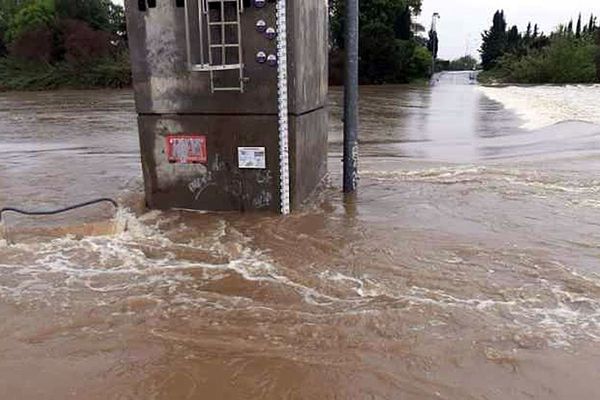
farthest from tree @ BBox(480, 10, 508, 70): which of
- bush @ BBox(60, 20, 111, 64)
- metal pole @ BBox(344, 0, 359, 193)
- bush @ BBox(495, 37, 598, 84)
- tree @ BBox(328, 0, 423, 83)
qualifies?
metal pole @ BBox(344, 0, 359, 193)

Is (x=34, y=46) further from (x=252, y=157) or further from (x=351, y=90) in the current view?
(x=252, y=157)

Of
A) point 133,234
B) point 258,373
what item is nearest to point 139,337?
point 258,373

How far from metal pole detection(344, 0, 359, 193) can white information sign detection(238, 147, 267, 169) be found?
176 cm

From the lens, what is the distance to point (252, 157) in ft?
24.6

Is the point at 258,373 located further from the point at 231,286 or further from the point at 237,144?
the point at 237,144

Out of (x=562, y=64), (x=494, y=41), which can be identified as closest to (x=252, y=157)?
(x=562, y=64)

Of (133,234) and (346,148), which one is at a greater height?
(346,148)

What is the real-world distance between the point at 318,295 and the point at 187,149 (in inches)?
131

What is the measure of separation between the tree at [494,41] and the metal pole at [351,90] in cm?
7716

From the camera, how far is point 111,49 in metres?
56.0

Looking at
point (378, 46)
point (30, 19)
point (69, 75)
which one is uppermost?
point (30, 19)

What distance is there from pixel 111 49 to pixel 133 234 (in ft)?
176

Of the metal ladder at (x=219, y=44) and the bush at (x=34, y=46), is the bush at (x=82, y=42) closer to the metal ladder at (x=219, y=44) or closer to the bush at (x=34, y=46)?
the bush at (x=34, y=46)

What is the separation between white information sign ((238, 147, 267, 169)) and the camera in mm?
7447
